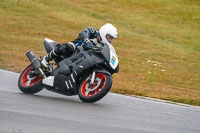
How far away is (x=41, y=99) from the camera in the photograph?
303 inches

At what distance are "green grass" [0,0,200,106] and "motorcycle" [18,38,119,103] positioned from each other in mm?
2717

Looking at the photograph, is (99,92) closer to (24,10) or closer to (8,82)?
(8,82)

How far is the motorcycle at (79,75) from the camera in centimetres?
767

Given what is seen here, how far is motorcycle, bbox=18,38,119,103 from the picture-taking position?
302 inches

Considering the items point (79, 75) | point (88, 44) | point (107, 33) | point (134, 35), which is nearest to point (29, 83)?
point (79, 75)

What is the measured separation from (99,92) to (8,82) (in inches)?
108

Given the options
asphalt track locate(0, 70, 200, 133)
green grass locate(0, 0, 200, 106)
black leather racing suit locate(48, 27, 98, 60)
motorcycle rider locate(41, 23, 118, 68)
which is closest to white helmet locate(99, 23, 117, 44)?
motorcycle rider locate(41, 23, 118, 68)

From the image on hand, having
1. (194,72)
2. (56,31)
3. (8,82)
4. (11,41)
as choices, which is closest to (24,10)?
(56,31)

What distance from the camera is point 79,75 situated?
7930 millimetres

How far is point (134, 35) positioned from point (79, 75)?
1752 cm

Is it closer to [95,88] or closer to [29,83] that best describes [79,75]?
[95,88]

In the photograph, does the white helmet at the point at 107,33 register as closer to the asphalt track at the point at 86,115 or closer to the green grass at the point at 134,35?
the asphalt track at the point at 86,115

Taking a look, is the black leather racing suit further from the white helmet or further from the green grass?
the green grass

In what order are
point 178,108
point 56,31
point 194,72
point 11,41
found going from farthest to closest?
point 56,31 → point 11,41 → point 194,72 → point 178,108
